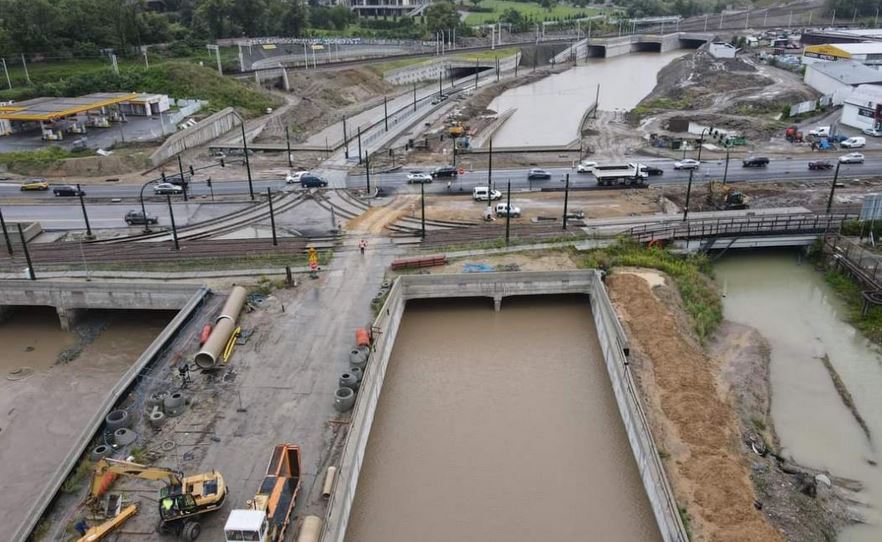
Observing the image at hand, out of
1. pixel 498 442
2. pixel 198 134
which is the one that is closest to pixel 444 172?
pixel 198 134

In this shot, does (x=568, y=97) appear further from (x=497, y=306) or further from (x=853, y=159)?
(x=497, y=306)

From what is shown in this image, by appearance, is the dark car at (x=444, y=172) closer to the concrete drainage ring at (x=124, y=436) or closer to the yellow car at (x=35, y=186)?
the yellow car at (x=35, y=186)

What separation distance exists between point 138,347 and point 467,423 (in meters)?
20.9

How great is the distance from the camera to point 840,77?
90.9m

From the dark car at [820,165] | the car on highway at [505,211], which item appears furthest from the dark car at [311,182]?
the dark car at [820,165]

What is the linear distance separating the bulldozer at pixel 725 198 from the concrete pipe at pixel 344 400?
1508 inches

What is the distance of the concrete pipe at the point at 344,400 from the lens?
89.6 feet

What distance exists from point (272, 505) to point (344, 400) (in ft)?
22.1

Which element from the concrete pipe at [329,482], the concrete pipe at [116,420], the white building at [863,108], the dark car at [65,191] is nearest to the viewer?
the concrete pipe at [329,482]

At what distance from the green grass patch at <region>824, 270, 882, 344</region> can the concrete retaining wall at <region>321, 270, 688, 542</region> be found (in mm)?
15719

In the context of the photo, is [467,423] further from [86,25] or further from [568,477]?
[86,25]

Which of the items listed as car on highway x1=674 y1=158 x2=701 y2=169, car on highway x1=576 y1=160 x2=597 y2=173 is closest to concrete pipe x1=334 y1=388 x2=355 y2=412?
car on highway x1=576 y1=160 x2=597 y2=173

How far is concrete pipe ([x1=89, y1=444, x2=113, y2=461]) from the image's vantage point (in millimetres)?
24797

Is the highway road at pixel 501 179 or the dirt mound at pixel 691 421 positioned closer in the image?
the dirt mound at pixel 691 421
